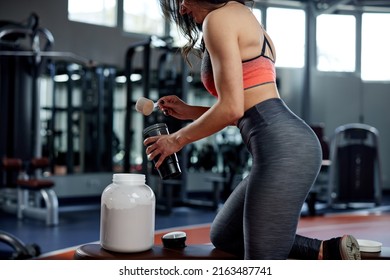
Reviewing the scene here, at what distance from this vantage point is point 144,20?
232 inches

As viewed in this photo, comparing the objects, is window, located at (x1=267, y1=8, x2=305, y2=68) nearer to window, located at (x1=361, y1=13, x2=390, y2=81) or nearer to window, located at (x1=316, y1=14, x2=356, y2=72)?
window, located at (x1=316, y1=14, x2=356, y2=72)

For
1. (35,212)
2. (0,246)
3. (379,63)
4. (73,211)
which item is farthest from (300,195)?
(379,63)

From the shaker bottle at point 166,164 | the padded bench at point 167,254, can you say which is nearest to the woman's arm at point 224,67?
the shaker bottle at point 166,164

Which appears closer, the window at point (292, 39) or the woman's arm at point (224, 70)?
the woman's arm at point (224, 70)

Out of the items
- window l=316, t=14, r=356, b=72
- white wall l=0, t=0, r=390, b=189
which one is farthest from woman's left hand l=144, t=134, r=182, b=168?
window l=316, t=14, r=356, b=72

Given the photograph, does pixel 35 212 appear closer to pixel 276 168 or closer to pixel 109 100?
pixel 109 100

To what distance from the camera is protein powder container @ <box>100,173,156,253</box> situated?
1.23 m

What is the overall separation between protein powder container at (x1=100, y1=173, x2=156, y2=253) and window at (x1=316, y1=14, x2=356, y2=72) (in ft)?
17.2

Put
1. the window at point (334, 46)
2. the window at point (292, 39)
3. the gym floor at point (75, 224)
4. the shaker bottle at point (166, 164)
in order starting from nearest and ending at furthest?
the shaker bottle at point (166, 164) < the gym floor at point (75, 224) < the window at point (292, 39) < the window at point (334, 46)

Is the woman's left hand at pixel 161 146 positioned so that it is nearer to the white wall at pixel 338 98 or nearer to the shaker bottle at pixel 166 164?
the shaker bottle at pixel 166 164

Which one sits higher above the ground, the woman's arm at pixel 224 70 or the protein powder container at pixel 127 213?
the woman's arm at pixel 224 70

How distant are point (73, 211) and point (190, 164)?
1.69m

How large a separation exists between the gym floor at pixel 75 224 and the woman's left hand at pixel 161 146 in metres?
1.90

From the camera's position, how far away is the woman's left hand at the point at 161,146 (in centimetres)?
115
